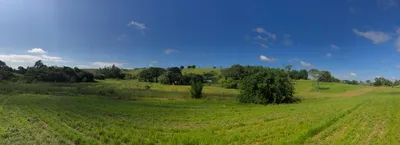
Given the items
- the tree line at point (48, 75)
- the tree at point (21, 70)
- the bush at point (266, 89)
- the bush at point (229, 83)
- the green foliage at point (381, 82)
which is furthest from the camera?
the green foliage at point (381, 82)

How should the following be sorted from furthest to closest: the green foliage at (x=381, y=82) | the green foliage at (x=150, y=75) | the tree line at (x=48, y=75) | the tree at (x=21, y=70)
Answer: the green foliage at (x=381, y=82) → the green foliage at (x=150, y=75) → the tree at (x=21, y=70) → the tree line at (x=48, y=75)

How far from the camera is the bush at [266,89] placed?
49000 mm

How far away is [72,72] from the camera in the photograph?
117 metres

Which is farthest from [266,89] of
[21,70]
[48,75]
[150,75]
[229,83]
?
[21,70]

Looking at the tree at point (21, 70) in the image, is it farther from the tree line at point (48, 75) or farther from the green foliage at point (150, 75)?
the green foliage at point (150, 75)

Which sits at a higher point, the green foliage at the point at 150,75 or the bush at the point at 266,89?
the green foliage at the point at 150,75

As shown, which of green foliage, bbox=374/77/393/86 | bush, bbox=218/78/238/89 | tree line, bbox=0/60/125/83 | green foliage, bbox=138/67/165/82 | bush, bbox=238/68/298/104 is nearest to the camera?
bush, bbox=238/68/298/104

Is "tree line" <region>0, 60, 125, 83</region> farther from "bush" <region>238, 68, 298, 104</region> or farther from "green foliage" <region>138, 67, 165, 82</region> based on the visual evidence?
"bush" <region>238, 68, 298, 104</region>

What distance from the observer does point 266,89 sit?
162 feet

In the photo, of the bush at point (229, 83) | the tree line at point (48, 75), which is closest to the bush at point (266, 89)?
the bush at point (229, 83)

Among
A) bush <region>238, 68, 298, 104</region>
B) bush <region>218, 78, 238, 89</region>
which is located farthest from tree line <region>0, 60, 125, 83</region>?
bush <region>238, 68, 298, 104</region>

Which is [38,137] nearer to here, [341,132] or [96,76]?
[341,132]

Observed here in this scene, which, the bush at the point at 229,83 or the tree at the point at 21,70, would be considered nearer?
the bush at the point at 229,83

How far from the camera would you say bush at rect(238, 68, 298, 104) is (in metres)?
49.0
